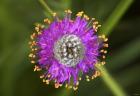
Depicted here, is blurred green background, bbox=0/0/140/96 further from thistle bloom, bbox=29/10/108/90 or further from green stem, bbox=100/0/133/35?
thistle bloom, bbox=29/10/108/90

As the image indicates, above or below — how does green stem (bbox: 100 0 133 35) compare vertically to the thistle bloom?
above

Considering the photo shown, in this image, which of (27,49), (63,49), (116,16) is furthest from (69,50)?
(27,49)

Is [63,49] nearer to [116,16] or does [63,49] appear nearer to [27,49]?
[116,16]

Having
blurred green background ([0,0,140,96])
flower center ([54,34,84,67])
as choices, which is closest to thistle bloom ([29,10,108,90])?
flower center ([54,34,84,67])

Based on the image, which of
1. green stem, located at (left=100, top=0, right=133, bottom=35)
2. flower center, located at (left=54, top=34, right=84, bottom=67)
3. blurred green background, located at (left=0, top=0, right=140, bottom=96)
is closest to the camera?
flower center, located at (left=54, top=34, right=84, bottom=67)

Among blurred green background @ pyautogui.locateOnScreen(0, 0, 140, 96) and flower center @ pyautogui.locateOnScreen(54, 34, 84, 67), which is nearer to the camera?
flower center @ pyautogui.locateOnScreen(54, 34, 84, 67)

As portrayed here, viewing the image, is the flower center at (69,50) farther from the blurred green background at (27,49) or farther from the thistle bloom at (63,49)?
the blurred green background at (27,49)

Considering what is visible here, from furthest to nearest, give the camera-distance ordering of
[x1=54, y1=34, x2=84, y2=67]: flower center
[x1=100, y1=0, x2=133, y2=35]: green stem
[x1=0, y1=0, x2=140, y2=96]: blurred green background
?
[x1=0, y1=0, x2=140, y2=96]: blurred green background < [x1=100, y1=0, x2=133, y2=35]: green stem < [x1=54, y1=34, x2=84, y2=67]: flower center
